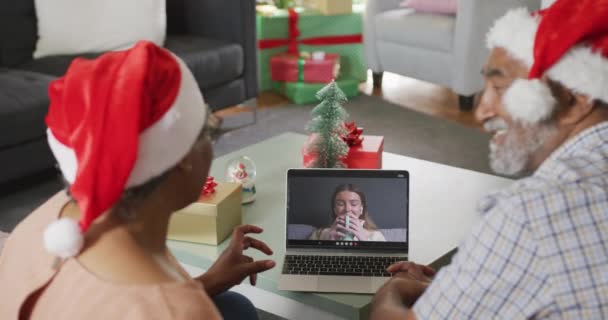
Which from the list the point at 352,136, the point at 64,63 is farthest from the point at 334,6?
the point at 352,136

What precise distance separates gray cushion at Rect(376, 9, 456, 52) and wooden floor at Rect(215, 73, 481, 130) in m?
0.32

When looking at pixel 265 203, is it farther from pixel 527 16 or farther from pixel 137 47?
pixel 137 47

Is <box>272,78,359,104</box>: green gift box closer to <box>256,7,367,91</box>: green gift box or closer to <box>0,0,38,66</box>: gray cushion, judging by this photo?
<box>256,7,367,91</box>: green gift box

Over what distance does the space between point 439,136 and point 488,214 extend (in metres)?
2.62

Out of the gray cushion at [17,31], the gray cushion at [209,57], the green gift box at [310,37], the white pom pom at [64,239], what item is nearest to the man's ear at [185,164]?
the white pom pom at [64,239]

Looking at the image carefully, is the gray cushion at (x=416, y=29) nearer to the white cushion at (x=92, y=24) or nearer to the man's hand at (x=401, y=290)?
the white cushion at (x=92, y=24)

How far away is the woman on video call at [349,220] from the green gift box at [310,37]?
255 centimetres

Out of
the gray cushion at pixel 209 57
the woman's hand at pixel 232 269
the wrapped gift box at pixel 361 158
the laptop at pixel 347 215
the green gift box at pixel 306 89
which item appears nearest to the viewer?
the woman's hand at pixel 232 269

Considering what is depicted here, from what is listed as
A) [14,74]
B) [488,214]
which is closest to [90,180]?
[488,214]

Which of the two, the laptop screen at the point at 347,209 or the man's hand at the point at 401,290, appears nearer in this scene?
the man's hand at the point at 401,290

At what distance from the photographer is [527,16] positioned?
1.31m

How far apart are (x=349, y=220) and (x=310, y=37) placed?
9.05 feet

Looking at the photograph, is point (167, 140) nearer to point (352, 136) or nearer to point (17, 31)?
point (352, 136)

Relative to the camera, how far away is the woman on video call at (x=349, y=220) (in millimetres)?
1786
